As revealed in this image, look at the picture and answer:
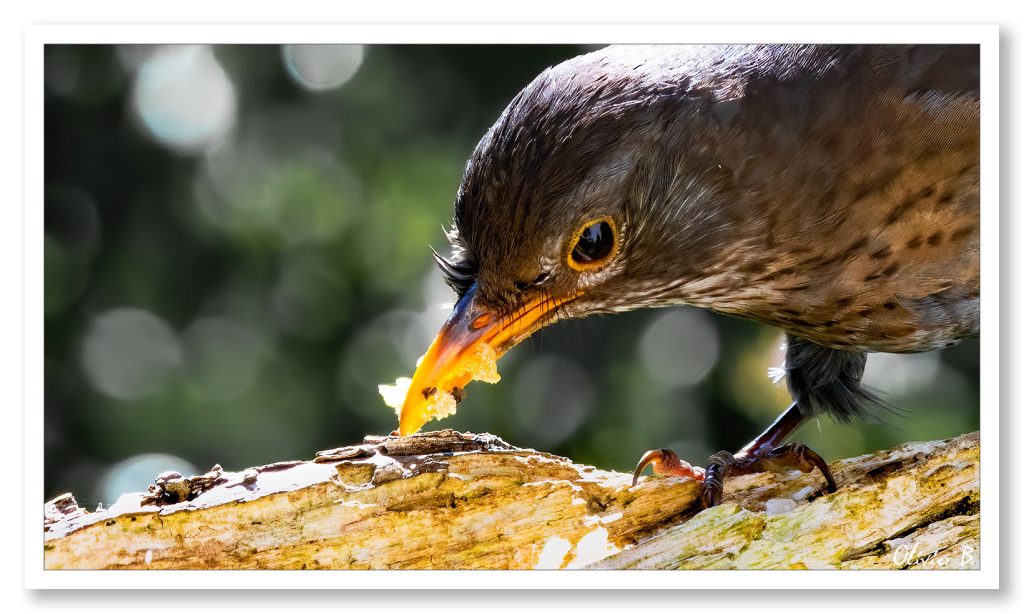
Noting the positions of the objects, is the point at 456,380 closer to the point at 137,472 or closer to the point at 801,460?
the point at 801,460

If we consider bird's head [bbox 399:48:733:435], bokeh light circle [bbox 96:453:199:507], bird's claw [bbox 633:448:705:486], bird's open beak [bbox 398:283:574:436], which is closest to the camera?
bird's head [bbox 399:48:733:435]

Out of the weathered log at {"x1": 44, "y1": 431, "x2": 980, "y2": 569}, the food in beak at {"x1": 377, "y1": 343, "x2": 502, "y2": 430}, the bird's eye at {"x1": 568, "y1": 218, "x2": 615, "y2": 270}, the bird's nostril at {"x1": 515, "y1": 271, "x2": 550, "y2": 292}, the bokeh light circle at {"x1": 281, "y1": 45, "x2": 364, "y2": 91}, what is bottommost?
the weathered log at {"x1": 44, "y1": 431, "x2": 980, "y2": 569}

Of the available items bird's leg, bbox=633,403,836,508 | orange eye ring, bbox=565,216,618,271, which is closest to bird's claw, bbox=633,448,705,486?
bird's leg, bbox=633,403,836,508

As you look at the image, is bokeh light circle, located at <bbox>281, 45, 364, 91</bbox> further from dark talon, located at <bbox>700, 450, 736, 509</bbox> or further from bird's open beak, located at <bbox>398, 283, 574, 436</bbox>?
dark talon, located at <bbox>700, 450, 736, 509</bbox>
